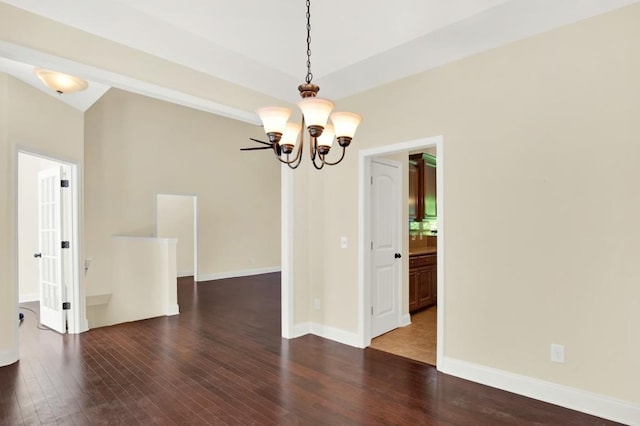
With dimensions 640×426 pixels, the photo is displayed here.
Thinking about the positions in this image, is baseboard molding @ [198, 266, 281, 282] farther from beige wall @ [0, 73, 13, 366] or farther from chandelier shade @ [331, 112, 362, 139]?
chandelier shade @ [331, 112, 362, 139]

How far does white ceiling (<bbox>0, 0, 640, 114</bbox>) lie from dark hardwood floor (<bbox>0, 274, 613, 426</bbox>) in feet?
9.55

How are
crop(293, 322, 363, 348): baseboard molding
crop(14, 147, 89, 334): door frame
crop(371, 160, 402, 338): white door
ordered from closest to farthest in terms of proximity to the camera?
crop(293, 322, 363, 348): baseboard molding < crop(371, 160, 402, 338): white door < crop(14, 147, 89, 334): door frame

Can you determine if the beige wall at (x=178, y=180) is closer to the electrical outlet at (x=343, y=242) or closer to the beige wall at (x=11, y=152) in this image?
the beige wall at (x=11, y=152)

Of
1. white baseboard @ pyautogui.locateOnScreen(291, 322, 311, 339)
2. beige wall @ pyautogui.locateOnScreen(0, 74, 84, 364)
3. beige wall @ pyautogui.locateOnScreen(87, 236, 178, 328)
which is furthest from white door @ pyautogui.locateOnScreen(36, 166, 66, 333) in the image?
white baseboard @ pyautogui.locateOnScreen(291, 322, 311, 339)

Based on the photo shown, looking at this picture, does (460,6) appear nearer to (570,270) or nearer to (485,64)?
(485,64)

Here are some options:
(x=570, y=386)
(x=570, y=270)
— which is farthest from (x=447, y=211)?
(x=570, y=386)

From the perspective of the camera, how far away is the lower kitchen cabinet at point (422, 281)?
16.6 ft

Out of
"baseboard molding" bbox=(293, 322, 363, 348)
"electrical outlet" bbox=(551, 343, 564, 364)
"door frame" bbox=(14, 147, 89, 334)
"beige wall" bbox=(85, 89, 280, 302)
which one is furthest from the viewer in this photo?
"beige wall" bbox=(85, 89, 280, 302)

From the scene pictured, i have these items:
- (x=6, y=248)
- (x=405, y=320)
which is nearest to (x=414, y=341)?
(x=405, y=320)

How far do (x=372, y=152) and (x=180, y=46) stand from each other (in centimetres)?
214

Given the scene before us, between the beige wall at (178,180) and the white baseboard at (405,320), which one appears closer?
the white baseboard at (405,320)

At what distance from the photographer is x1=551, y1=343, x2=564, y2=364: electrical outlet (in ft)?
8.46

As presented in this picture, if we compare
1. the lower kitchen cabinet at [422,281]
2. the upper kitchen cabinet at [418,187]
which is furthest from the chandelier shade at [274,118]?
the upper kitchen cabinet at [418,187]

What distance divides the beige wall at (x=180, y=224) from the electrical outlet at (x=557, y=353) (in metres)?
8.21
